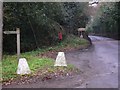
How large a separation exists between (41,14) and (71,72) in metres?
8.21

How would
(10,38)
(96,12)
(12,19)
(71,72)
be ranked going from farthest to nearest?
(96,12), (10,38), (12,19), (71,72)

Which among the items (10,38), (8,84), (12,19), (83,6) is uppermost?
(83,6)

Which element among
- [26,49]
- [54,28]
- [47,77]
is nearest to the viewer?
[47,77]

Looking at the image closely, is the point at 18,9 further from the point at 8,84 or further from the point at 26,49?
the point at 8,84

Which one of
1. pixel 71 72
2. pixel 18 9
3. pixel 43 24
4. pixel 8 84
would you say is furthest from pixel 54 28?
pixel 8 84

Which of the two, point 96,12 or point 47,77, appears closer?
point 47,77

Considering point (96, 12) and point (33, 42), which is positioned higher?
point (96, 12)

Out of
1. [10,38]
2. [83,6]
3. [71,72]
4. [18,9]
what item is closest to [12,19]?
[18,9]

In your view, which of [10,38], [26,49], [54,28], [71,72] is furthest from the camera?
[54,28]

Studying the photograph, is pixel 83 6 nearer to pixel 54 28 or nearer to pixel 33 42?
pixel 54 28

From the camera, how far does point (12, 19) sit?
46.5 ft

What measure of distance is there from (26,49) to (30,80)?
28.6ft

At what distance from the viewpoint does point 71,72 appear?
944cm

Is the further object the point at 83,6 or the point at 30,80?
the point at 83,6
